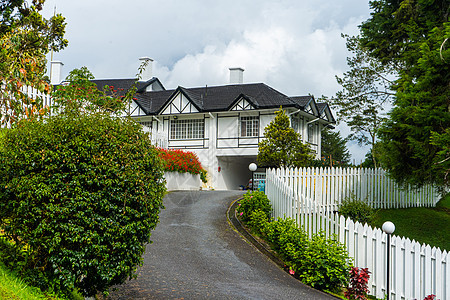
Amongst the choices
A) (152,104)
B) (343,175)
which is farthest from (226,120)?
(343,175)

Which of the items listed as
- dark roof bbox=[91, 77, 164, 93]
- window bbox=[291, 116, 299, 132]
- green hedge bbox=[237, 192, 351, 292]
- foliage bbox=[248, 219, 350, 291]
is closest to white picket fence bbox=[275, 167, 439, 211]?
green hedge bbox=[237, 192, 351, 292]

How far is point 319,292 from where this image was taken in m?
8.80

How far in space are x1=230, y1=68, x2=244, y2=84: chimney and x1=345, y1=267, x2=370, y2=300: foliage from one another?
81.9 ft

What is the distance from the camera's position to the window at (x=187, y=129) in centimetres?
2959

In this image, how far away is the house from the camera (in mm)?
28031

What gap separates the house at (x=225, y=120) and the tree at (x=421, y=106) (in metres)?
11.7

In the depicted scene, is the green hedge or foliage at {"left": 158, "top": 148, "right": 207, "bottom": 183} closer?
the green hedge

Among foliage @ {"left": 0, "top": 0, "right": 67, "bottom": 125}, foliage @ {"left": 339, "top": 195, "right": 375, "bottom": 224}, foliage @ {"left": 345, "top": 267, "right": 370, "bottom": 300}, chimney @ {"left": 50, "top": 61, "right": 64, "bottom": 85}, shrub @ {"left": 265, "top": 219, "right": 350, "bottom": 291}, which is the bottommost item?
foliage @ {"left": 345, "top": 267, "right": 370, "bottom": 300}

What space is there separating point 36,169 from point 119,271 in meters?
1.66

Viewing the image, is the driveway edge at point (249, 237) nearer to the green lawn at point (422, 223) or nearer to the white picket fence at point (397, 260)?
the white picket fence at point (397, 260)

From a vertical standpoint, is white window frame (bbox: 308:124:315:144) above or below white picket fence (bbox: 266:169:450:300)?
above

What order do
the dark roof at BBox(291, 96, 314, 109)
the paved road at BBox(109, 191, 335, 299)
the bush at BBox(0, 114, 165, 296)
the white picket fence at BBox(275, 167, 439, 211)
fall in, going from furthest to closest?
the dark roof at BBox(291, 96, 314, 109) < the white picket fence at BBox(275, 167, 439, 211) < the paved road at BBox(109, 191, 335, 299) < the bush at BBox(0, 114, 165, 296)

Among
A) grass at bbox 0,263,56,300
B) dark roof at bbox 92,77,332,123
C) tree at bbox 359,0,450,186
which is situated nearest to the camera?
grass at bbox 0,263,56,300

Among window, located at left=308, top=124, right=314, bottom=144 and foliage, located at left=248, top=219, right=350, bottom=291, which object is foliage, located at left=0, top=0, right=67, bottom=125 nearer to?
foliage, located at left=248, top=219, right=350, bottom=291
